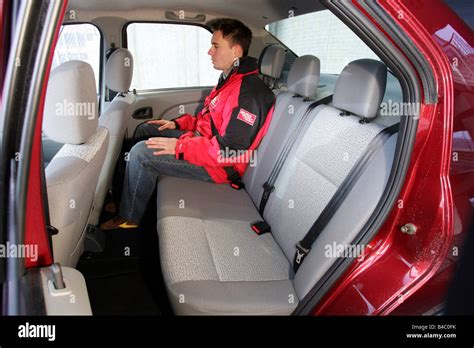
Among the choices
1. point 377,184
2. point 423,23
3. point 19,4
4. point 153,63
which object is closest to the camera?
point 19,4

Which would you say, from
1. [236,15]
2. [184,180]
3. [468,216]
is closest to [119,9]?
[236,15]

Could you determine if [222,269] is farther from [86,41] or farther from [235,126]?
[86,41]

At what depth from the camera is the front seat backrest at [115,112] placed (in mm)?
1847

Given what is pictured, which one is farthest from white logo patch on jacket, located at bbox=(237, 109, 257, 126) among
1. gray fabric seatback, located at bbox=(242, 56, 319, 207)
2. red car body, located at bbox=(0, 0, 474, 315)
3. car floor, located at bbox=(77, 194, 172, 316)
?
red car body, located at bbox=(0, 0, 474, 315)

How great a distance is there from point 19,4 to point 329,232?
1.00 m

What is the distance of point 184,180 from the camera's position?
6.52 ft

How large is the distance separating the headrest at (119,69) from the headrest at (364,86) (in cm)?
152

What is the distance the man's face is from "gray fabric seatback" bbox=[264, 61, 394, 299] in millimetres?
773

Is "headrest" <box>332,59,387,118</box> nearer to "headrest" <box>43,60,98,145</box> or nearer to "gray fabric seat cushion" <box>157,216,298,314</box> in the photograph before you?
"gray fabric seat cushion" <box>157,216,298,314</box>

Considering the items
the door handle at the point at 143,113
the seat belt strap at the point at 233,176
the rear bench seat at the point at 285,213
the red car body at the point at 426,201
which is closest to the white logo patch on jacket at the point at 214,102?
the seat belt strap at the point at 233,176

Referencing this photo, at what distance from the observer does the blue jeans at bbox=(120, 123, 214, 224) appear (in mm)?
1943

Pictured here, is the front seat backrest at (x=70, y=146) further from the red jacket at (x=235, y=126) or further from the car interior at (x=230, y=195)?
the red jacket at (x=235, y=126)

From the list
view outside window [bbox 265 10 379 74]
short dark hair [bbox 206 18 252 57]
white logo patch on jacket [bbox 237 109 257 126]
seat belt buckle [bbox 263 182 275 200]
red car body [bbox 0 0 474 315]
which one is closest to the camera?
red car body [bbox 0 0 474 315]

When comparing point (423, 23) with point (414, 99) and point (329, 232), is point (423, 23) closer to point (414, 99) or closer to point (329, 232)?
point (414, 99)
